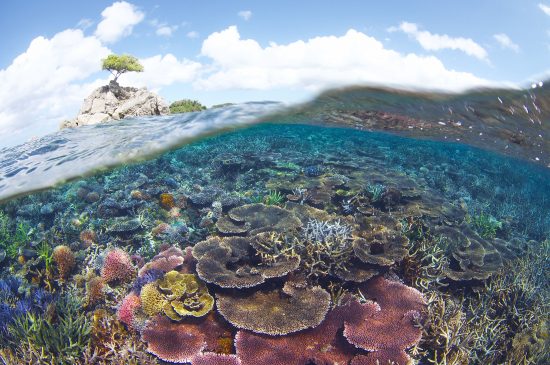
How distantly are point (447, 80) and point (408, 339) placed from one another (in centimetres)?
891

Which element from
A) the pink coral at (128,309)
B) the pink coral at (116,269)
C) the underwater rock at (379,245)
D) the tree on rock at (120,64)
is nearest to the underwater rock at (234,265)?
the pink coral at (128,309)

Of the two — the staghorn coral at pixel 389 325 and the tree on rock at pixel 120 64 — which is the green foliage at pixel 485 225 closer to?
the staghorn coral at pixel 389 325

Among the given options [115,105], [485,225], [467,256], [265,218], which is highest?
[115,105]

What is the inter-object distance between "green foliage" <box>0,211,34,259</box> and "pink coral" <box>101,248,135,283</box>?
4.05 meters

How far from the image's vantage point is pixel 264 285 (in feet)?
16.6

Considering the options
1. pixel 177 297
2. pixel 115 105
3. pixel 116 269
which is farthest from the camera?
pixel 115 105

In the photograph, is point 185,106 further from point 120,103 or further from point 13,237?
point 13,237

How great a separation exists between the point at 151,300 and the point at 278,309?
6.77ft

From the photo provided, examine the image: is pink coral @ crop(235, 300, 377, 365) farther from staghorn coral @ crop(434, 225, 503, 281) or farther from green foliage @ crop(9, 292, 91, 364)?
staghorn coral @ crop(434, 225, 503, 281)

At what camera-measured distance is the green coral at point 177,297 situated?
4.69m

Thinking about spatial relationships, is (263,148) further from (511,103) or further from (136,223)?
(511,103)

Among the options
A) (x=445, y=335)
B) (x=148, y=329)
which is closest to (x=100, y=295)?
(x=148, y=329)

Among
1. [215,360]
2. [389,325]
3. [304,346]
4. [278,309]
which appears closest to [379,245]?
[389,325]

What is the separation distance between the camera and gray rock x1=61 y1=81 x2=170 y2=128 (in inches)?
595
